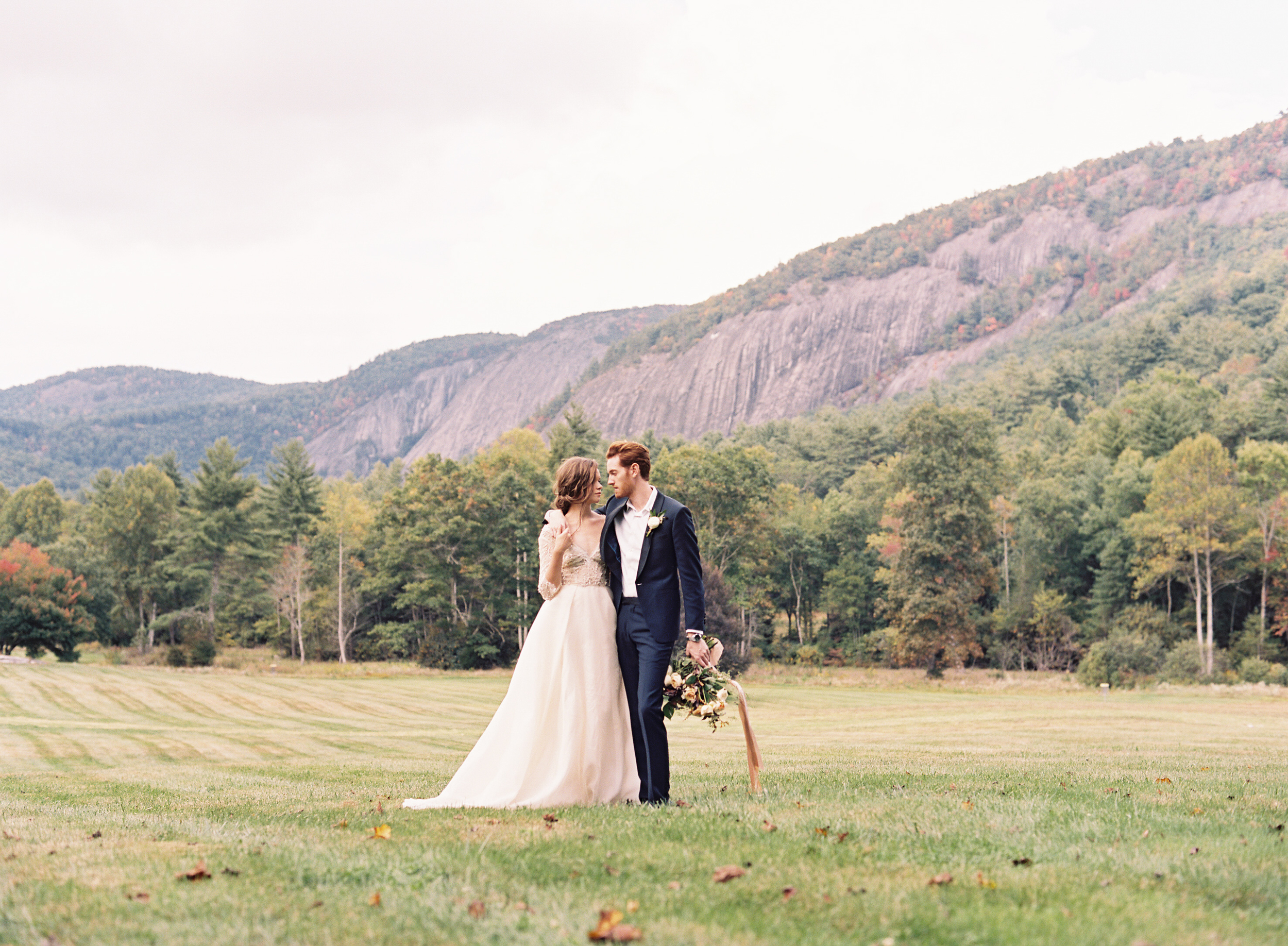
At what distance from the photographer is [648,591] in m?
6.63

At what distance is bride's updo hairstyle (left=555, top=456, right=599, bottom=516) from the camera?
22.4 ft

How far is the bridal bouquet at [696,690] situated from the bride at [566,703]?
335 millimetres

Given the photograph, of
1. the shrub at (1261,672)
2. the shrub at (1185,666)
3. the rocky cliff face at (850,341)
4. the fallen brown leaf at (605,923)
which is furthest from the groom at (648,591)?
the rocky cliff face at (850,341)

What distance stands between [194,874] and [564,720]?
2.97 metres

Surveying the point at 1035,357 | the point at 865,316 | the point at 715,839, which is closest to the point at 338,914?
the point at 715,839

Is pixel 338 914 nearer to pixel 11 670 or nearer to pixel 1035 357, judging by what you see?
pixel 11 670

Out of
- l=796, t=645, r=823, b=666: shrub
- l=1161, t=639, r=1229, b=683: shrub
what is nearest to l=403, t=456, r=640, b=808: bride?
l=1161, t=639, r=1229, b=683: shrub

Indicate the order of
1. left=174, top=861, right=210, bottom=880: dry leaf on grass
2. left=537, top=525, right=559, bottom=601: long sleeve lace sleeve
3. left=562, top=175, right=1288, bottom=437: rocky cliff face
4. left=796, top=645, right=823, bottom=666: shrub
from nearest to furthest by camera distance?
left=174, top=861, right=210, bottom=880: dry leaf on grass, left=537, top=525, right=559, bottom=601: long sleeve lace sleeve, left=796, top=645, right=823, bottom=666: shrub, left=562, top=175, right=1288, bottom=437: rocky cliff face

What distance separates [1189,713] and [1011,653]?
31522 mm

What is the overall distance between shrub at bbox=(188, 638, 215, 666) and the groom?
4795 centimetres

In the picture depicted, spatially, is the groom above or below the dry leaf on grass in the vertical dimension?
above

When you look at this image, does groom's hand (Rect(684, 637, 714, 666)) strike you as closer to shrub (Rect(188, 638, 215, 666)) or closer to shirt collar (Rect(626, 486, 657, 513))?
shirt collar (Rect(626, 486, 657, 513))

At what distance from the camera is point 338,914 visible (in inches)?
131

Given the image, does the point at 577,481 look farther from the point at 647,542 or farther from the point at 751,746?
the point at 751,746
